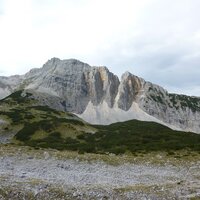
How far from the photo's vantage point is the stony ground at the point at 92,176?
89.6 ft

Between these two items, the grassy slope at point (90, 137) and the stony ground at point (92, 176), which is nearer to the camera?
the stony ground at point (92, 176)

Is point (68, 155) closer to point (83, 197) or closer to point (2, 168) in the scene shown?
point (2, 168)

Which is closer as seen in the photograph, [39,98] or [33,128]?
[33,128]

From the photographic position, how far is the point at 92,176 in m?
34.5

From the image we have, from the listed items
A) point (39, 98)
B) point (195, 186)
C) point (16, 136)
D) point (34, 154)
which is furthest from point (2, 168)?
point (39, 98)

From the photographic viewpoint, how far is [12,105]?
145250mm

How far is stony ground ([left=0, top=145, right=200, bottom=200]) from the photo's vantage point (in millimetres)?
27297

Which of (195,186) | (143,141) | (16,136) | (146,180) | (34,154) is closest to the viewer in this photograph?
(195,186)

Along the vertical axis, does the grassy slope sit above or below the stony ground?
above

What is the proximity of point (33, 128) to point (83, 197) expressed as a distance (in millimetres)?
65634

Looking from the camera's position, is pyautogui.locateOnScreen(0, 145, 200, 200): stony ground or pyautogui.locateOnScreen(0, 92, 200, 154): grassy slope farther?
pyautogui.locateOnScreen(0, 92, 200, 154): grassy slope

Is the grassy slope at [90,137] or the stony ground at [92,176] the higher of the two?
the grassy slope at [90,137]

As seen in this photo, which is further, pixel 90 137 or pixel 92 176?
pixel 90 137

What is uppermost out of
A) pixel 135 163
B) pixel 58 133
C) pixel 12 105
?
pixel 12 105
